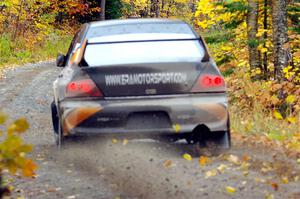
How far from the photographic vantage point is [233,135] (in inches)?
368

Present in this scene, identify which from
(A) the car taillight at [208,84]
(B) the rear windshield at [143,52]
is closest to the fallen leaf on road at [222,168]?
(A) the car taillight at [208,84]

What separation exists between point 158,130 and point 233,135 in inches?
99.6

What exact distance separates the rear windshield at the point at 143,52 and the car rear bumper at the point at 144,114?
1.52 ft

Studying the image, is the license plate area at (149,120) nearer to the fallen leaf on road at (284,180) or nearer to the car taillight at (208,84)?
the car taillight at (208,84)

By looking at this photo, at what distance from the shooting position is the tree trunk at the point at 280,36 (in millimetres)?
15312

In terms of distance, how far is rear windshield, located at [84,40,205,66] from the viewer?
284 inches

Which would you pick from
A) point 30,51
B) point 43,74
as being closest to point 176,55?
point 43,74

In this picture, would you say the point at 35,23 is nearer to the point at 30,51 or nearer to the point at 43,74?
the point at 30,51

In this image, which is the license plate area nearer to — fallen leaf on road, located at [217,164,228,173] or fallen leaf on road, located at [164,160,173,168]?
fallen leaf on road, located at [164,160,173,168]

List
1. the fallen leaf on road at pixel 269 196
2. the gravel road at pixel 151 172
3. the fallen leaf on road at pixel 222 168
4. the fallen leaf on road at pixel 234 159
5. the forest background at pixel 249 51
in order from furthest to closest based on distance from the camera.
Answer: the forest background at pixel 249 51 < the fallen leaf on road at pixel 234 159 < the fallen leaf on road at pixel 222 168 < the gravel road at pixel 151 172 < the fallen leaf on road at pixel 269 196

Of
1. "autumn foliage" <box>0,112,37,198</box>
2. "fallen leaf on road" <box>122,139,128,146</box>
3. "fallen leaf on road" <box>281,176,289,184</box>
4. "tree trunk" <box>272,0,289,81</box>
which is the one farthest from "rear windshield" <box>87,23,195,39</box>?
"tree trunk" <box>272,0,289,81</box>

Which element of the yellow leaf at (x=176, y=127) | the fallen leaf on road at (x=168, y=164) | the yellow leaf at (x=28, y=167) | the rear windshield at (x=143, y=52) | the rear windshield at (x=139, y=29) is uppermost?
the yellow leaf at (x=28, y=167)

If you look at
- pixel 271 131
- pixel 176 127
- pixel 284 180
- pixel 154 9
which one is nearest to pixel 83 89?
pixel 176 127

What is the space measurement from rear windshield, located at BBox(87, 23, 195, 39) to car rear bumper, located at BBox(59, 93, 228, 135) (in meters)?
1.12
